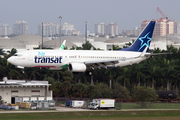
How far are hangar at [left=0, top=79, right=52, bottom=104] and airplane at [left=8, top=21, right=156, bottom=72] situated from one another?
730 inches

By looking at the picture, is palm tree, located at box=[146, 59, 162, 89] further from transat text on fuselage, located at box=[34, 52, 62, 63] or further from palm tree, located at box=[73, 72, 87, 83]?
transat text on fuselage, located at box=[34, 52, 62, 63]

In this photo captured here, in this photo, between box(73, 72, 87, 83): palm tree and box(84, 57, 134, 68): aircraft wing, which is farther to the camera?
box(73, 72, 87, 83): palm tree

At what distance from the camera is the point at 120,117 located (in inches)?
3068

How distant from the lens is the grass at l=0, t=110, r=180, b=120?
72625 millimetres

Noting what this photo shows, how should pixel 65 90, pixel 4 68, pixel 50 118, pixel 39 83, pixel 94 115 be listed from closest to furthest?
pixel 50 118 < pixel 94 115 < pixel 39 83 < pixel 65 90 < pixel 4 68

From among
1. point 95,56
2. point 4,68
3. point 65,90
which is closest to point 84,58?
point 95,56

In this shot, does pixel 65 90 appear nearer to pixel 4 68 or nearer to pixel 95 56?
pixel 4 68

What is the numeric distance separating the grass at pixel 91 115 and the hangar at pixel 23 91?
2024 centimetres

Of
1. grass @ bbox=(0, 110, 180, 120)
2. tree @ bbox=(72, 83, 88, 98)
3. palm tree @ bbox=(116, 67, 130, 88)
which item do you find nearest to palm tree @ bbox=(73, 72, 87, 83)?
palm tree @ bbox=(116, 67, 130, 88)

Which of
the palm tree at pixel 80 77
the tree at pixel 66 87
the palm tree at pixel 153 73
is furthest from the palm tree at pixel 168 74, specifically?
the tree at pixel 66 87

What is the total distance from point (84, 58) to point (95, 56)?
2.69 m

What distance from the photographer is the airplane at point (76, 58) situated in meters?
78.2

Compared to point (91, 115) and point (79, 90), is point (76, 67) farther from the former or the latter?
point (79, 90)

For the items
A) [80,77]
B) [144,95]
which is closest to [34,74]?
[80,77]
